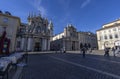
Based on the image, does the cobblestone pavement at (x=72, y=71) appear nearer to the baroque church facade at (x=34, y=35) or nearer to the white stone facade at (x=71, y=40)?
the baroque church facade at (x=34, y=35)

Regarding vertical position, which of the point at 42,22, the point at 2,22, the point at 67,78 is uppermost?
the point at 42,22

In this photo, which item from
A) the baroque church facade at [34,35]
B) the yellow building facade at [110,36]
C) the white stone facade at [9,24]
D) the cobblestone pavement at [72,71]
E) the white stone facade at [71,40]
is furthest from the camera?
the white stone facade at [71,40]

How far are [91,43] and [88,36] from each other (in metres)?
6.16

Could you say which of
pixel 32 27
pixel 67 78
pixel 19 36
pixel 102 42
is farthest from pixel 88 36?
pixel 67 78

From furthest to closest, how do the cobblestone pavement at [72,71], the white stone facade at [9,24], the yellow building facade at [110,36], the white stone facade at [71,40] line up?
1. the white stone facade at [71,40]
2. the yellow building facade at [110,36]
3. the white stone facade at [9,24]
4. the cobblestone pavement at [72,71]

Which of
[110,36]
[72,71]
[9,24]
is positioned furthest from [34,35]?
[72,71]

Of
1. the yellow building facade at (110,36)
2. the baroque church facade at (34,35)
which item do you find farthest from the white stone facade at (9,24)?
the yellow building facade at (110,36)

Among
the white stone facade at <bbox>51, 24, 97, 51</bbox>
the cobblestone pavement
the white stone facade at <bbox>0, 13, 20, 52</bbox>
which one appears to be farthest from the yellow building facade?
the white stone facade at <bbox>0, 13, 20, 52</bbox>

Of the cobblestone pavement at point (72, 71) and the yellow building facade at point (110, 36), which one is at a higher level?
the yellow building facade at point (110, 36)

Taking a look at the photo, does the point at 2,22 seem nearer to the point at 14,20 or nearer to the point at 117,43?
the point at 14,20

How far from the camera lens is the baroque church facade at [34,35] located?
44306mm

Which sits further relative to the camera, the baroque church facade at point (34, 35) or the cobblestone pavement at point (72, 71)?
the baroque church facade at point (34, 35)

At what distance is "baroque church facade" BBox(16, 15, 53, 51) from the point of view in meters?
44.3

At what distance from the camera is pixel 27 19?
50.5m
